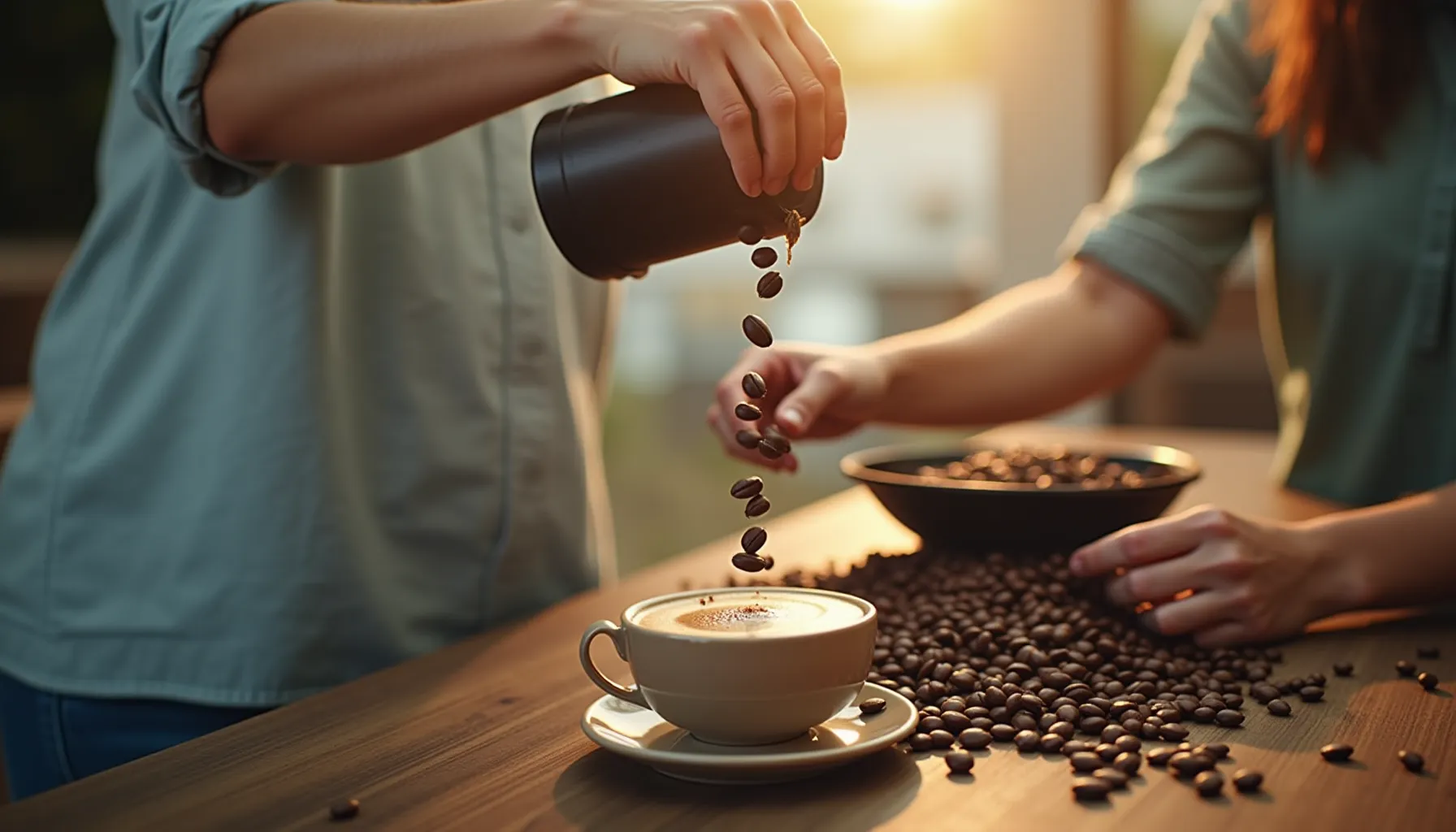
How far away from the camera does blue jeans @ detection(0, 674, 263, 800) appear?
1.31 m

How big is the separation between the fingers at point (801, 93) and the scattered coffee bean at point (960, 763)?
451mm

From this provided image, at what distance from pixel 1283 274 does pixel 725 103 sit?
4.08 feet

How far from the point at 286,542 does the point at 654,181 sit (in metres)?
0.58

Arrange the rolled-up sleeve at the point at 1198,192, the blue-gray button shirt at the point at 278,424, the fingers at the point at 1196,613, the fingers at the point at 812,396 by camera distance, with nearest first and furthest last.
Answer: the fingers at the point at 1196,613, the blue-gray button shirt at the point at 278,424, the fingers at the point at 812,396, the rolled-up sleeve at the point at 1198,192

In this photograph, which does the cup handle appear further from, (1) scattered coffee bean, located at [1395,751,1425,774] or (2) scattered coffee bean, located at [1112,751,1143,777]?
(1) scattered coffee bean, located at [1395,751,1425,774]

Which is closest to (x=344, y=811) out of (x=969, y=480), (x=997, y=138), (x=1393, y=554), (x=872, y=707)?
(x=872, y=707)

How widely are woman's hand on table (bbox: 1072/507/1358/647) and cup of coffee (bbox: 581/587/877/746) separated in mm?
393

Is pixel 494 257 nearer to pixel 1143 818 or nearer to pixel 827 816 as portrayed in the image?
pixel 827 816

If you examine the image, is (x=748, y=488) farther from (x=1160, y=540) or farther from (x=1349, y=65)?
(x=1349, y=65)

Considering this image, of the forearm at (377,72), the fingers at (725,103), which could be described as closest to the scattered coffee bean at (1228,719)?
the fingers at (725,103)

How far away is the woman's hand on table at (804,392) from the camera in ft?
4.75

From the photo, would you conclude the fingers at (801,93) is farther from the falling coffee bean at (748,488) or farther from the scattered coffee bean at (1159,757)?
the scattered coffee bean at (1159,757)

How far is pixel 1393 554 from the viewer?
1275mm

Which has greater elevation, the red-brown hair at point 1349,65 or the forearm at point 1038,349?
the red-brown hair at point 1349,65
